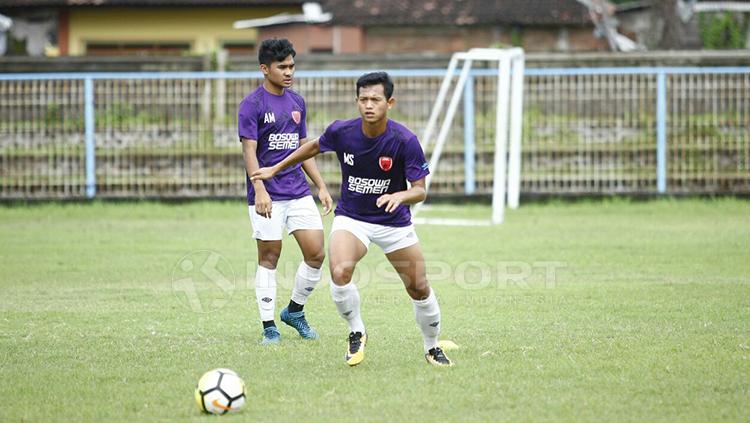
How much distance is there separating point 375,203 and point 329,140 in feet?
1.89

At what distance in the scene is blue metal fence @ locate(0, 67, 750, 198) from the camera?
21.8 m

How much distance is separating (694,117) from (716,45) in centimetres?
1860

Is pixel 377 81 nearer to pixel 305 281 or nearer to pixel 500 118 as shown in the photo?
pixel 305 281

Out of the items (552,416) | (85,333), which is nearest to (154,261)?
(85,333)

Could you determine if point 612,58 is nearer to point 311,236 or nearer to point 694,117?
point 694,117

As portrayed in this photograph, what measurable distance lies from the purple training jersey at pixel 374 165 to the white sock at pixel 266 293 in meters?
1.32

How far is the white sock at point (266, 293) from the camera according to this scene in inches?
372

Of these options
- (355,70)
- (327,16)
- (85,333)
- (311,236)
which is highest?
(327,16)

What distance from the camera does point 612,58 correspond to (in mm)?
22203

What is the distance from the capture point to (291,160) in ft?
28.7

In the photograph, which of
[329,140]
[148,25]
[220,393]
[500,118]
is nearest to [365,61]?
[500,118]

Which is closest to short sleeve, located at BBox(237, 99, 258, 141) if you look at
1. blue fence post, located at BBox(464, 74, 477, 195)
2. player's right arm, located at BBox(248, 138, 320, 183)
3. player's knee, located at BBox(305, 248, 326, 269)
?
player's right arm, located at BBox(248, 138, 320, 183)

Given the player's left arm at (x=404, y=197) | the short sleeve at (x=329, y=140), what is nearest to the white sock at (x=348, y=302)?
the player's left arm at (x=404, y=197)

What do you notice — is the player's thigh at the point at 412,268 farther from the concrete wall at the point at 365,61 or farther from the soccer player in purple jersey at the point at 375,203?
the concrete wall at the point at 365,61
